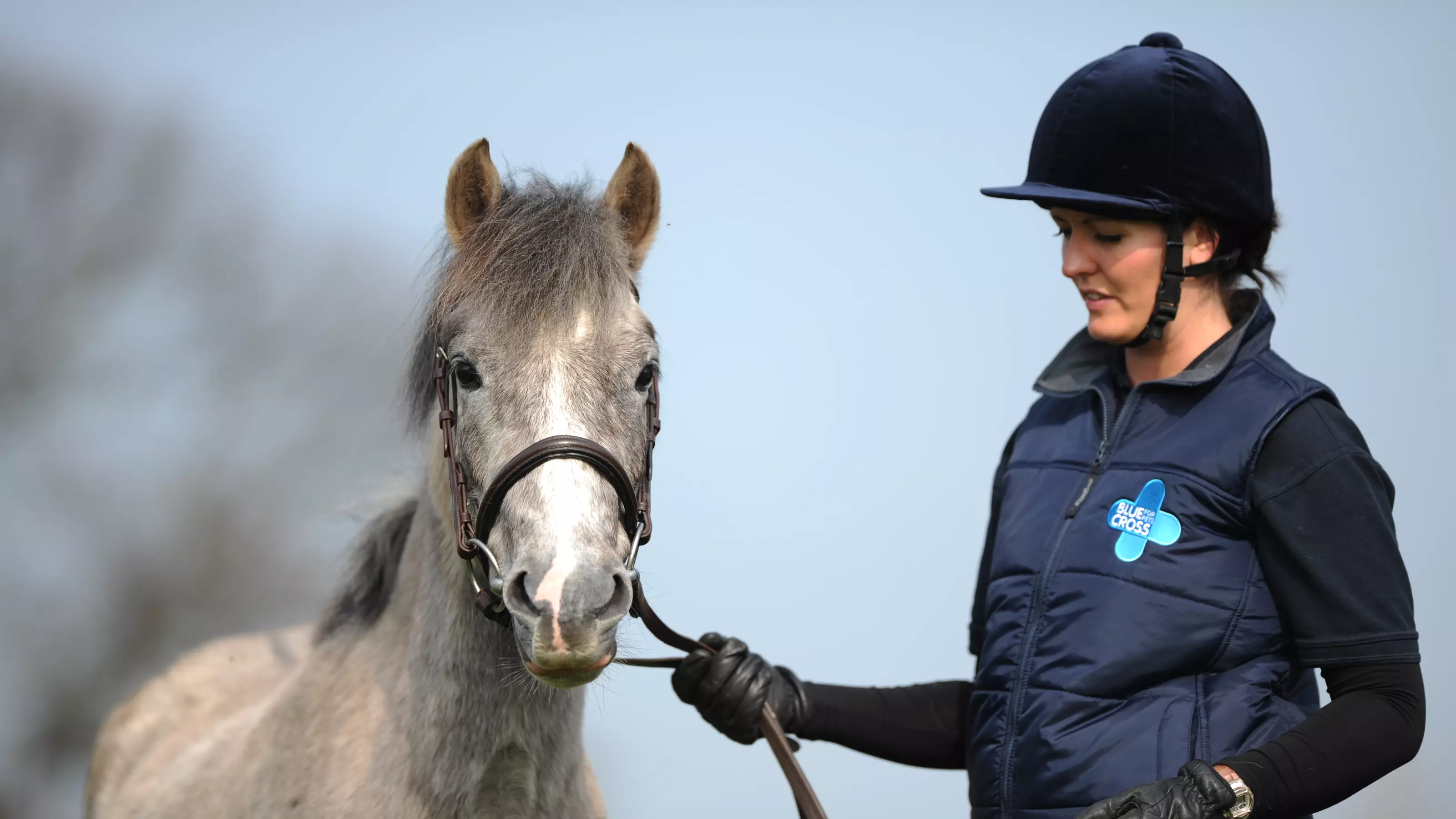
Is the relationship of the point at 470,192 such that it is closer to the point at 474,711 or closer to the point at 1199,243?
the point at 474,711

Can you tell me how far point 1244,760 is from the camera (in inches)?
70.1

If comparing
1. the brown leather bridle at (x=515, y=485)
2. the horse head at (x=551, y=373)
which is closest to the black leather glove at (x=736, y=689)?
the brown leather bridle at (x=515, y=485)

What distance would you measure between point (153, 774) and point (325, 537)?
1137 mm

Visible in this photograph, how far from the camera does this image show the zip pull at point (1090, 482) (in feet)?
7.11

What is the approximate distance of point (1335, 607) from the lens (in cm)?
184

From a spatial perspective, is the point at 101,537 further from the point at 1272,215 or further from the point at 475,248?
the point at 1272,215

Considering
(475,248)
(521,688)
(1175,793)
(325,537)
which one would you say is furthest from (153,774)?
(1175,793)

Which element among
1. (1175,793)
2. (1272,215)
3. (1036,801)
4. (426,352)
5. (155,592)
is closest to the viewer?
(1175,793)

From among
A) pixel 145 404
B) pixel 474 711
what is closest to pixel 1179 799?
pixel 474 711

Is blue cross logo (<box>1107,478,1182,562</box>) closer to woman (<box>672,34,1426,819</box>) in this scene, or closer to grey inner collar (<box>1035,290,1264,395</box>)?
woman (<box>672,34,1426,819</box>)

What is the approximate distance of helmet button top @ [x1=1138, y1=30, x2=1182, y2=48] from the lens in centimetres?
232

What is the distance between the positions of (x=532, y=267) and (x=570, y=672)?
0.85 m

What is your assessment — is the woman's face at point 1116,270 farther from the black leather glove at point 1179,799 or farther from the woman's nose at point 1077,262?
the black leather glove at point 1179,799

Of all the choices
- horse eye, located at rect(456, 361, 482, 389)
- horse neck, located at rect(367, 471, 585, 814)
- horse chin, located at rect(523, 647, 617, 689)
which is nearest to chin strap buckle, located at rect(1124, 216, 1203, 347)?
horse chin, located at rect(523, 647, 617, 689)
